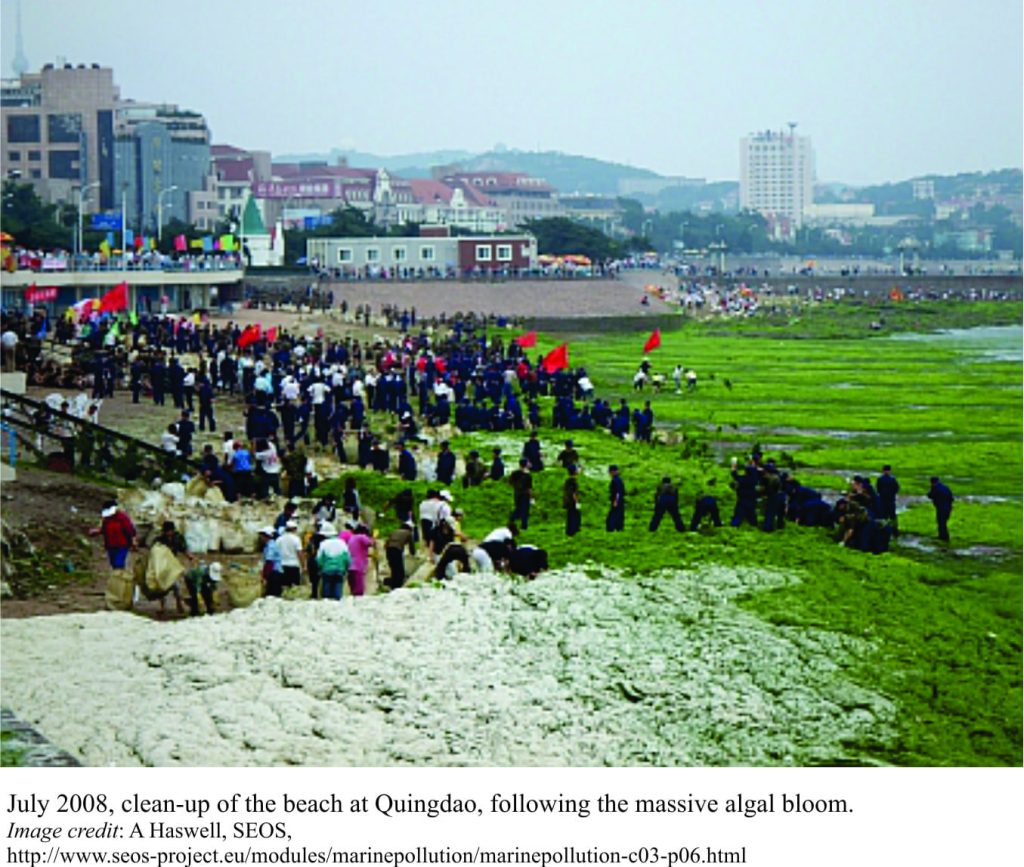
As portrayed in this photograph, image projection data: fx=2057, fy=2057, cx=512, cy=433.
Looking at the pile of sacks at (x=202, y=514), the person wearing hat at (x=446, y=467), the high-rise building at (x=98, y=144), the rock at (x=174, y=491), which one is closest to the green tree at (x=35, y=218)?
the high-rise building at (x=98, y=144)

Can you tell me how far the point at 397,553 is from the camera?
14.9m

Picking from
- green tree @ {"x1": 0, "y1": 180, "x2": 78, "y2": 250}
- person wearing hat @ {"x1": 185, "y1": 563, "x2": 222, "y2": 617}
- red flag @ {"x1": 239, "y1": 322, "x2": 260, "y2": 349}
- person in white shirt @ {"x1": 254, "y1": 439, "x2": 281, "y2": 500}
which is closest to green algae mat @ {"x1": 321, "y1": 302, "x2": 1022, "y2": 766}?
person in white shirt @ {"x1": 254, "y1": 439, "x2": 281, "y2": 500}

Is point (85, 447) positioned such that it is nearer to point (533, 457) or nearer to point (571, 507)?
point (533, 457)

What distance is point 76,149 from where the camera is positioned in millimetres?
49094

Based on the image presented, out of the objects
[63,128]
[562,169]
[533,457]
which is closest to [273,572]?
[533,457]

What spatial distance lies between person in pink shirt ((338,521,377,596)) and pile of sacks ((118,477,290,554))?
1697mm

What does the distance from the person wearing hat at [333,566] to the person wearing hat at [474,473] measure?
5050 millimetres

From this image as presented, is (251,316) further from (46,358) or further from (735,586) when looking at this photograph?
(735,586)

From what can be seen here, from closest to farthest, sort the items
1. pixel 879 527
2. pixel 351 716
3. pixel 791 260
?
pixel 351 716, pixel 879 527, pixel 791 260

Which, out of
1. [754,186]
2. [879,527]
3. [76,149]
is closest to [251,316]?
[76,149]

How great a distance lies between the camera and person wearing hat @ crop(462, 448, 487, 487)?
19406mm

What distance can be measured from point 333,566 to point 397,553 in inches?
29.0

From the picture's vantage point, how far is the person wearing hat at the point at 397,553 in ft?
48.7
